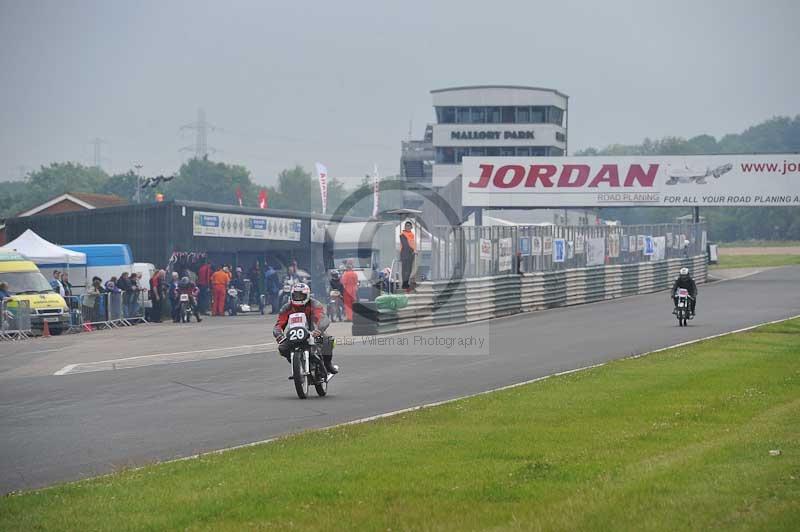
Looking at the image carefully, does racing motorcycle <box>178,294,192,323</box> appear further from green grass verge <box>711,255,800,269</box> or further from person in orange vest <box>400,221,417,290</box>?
green grass verge <box>711,255,800,269</box>

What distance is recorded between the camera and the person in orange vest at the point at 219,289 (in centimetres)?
3847

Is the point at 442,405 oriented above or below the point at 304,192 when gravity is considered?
below

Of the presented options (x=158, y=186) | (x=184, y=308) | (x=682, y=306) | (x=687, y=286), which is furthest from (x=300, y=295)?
(x=158, y=186)

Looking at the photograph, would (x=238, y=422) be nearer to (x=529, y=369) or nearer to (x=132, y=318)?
(x=529, y=369)

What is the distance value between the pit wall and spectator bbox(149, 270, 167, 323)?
991 cm

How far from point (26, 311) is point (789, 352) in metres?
19.1

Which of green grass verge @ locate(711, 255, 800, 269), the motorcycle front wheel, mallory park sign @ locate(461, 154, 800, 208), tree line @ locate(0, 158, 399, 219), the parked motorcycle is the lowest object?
the motorcycle front wheel

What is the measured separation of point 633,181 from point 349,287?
28.7 meters

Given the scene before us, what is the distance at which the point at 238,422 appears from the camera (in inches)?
512

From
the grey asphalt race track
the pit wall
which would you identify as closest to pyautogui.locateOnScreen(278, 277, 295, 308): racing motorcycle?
the pit wall

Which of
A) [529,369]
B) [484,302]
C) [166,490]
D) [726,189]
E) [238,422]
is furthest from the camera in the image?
[726,189]

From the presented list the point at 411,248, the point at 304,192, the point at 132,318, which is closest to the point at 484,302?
the point at 411,248

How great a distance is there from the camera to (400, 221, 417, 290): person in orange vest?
28.8 meters

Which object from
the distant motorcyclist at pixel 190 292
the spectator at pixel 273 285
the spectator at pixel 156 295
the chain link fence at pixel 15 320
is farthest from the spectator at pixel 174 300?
the chain link fence at pixel 15 320
